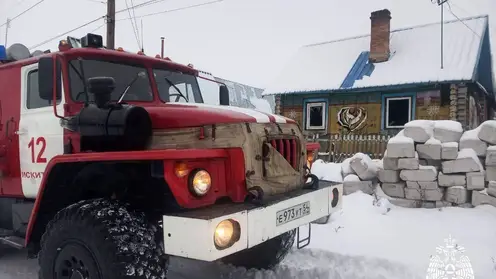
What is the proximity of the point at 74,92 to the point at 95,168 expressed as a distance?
2.77ft

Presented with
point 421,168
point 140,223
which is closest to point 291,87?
point 421,168

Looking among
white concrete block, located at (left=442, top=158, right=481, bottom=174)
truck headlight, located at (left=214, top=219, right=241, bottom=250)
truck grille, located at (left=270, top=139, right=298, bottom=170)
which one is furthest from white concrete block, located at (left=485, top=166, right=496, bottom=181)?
truck headlight, located at (left=214, top=219, right=241, bottom=250)

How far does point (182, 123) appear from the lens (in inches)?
122

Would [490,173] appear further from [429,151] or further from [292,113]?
[292,113]

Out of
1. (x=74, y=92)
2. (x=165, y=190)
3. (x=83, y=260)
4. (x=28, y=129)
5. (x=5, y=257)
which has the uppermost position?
(x=74, y=92)

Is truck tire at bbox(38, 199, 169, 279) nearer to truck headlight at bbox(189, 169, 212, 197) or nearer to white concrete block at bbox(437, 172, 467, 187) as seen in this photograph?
truck headlight at bbox(189, 169, 212, 197)

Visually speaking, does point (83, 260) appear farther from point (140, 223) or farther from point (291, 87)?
point (291, 87)

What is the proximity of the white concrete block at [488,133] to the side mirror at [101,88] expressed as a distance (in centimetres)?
597

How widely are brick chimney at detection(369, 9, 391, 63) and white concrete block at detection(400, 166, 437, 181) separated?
32.8 feet

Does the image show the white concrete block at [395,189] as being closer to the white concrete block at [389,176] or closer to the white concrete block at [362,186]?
the white concrete block at [389,176]

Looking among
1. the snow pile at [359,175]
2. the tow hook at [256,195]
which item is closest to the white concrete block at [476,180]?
the snow pile at [359,175]

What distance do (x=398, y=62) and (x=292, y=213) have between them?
13.8 metres

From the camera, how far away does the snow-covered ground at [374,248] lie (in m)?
4.10

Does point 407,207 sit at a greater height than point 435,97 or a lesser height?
lesser
